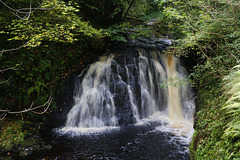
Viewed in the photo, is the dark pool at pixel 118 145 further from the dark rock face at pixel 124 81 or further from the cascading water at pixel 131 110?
the dark rock face at pixel 124 81

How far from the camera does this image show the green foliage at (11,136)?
5.35 m

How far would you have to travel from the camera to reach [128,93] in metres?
8.18

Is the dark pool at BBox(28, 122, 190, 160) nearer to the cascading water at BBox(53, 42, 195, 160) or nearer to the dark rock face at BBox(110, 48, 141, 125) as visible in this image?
the cascading water at BBox(53, 42, 195, 160)

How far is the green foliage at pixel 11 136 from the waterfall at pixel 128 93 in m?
2.04

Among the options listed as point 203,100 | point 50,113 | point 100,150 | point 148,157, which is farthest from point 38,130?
point 203,100

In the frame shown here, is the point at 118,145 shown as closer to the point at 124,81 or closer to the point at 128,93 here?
the point at 128,93

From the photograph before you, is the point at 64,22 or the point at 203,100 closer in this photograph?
the point at 203,100

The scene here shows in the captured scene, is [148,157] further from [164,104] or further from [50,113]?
[50,113]

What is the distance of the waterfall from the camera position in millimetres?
7578

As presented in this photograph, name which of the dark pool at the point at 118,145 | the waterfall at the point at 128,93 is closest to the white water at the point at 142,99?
the waterfall at the point at 128,93

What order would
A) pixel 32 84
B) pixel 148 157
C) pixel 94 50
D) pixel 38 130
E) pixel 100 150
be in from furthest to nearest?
pixel 94 50, pixel 32 84, pixel 38 130, pixel 100 150, pixel 148 157

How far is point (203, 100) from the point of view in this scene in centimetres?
605

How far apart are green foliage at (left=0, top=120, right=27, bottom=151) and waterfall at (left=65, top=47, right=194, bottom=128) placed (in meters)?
2.04

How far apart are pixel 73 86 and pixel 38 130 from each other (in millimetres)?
2777
